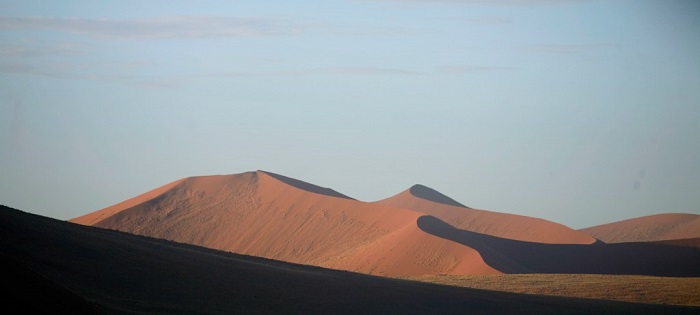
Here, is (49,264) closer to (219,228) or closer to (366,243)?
(366,243)

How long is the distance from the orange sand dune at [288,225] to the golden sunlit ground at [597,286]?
10961mm

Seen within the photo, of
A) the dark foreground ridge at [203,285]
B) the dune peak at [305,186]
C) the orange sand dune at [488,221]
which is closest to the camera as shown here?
the dark foreground ridge at [203,285]

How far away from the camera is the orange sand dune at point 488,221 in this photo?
260 ft

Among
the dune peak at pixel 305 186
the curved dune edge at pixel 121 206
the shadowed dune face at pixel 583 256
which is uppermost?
the dune peak at pixel 305 186

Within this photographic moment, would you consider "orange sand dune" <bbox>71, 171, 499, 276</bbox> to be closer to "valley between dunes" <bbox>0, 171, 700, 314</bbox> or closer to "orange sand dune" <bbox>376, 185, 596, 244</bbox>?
"valley between dunes" <bbox>0, 171, 700, 314</bbox>

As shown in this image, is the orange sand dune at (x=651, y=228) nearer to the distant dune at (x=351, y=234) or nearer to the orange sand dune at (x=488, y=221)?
the orange sand dune at (x=488, y=221)

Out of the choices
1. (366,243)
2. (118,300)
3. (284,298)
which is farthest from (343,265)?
(118,300)

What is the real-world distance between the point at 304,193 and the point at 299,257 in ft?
38.4

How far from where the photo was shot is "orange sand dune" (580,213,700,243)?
101875 mm

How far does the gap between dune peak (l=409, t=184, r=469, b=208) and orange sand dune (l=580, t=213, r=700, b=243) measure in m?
17.9

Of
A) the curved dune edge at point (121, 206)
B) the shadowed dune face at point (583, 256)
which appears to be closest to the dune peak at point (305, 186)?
the curved dune edge at point (121, 206)

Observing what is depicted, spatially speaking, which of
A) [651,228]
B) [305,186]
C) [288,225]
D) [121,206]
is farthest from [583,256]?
[651,228]

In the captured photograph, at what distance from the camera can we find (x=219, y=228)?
249 ft

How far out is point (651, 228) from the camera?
10869 cm
